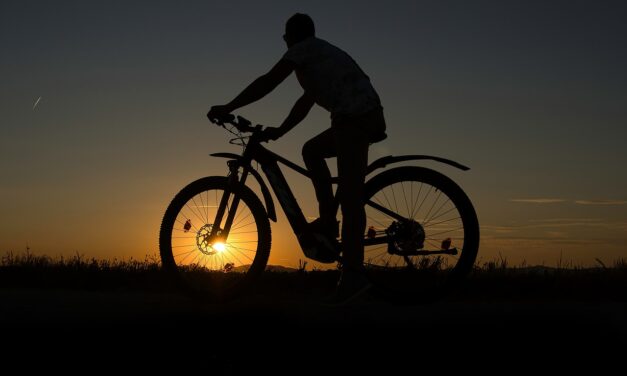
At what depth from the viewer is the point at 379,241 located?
22.3 ft

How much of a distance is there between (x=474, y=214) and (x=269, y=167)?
1.92m

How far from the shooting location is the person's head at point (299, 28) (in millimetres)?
6465

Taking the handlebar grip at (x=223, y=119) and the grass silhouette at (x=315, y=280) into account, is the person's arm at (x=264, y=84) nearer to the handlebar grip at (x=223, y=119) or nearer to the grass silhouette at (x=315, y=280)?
the handlebar grip at (x=223, y=119)

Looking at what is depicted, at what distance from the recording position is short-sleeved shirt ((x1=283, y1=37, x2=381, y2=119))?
20.7 feet

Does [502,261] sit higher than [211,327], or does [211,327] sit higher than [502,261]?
[502,261]

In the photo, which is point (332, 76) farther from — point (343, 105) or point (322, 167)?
point (322, 167)

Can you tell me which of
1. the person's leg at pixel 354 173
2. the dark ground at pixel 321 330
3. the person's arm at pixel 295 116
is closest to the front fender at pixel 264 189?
the person's arm at pixel 295 116

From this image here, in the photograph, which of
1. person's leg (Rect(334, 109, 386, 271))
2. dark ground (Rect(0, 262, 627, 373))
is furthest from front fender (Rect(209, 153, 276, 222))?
dark ground (Rect(0, 262, 627, 373))

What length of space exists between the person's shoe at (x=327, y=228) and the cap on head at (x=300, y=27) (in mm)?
1628

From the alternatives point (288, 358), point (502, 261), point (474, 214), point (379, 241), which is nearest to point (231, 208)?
point (379, 241)

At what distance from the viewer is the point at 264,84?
641 cm

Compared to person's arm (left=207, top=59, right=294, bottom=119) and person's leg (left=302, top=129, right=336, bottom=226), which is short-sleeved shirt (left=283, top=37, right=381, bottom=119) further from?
person's leg (left=302, top=129, right=336, bottom=226)

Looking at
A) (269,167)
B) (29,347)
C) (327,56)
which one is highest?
(327,56)

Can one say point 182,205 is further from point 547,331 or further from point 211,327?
point 547,331
